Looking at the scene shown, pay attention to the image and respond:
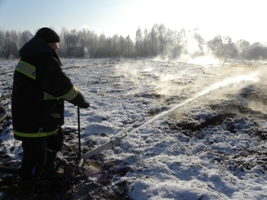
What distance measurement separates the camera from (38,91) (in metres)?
3.56

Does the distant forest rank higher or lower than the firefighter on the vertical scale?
higher

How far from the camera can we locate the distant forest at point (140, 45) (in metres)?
76.8

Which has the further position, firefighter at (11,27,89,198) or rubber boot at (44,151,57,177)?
rubber boot at (44,151,57,177)

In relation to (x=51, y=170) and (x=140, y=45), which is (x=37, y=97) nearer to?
(x=51, y=170)

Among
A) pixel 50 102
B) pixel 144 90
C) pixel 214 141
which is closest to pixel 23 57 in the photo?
pixel 50 102

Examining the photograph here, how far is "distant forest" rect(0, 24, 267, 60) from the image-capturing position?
76.8 meters

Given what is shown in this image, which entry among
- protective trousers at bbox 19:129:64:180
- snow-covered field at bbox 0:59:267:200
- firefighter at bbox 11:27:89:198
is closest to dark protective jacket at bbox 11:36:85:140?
firefighter at bbox 11:27:89:198

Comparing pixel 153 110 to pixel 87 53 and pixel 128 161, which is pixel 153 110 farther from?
pixel 87 53

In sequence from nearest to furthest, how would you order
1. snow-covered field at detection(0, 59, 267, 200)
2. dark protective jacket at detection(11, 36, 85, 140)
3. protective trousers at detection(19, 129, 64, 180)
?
dark protective jacket at detection(11, 36, 85, 140) → protective trousers at detection(19, 129, 64, 180) → snow-covered field at detection(0, 59, 267, 200)

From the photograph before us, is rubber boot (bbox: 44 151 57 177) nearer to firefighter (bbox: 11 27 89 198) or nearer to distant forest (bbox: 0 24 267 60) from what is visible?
firefighter (bbox: 11 27 89 198)

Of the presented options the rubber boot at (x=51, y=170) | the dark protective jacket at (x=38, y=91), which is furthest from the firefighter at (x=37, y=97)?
the rubber boot at (x=51, y=170)

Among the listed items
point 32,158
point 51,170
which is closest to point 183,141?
point 51,170

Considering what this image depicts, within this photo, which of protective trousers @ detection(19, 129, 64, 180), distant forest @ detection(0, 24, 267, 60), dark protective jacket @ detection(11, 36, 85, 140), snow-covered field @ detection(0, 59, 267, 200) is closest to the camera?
dark protective jacket @ detection(11, 36, 85, 140)

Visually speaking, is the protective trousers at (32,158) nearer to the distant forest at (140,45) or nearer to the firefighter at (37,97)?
the firefighter at (37,97)
